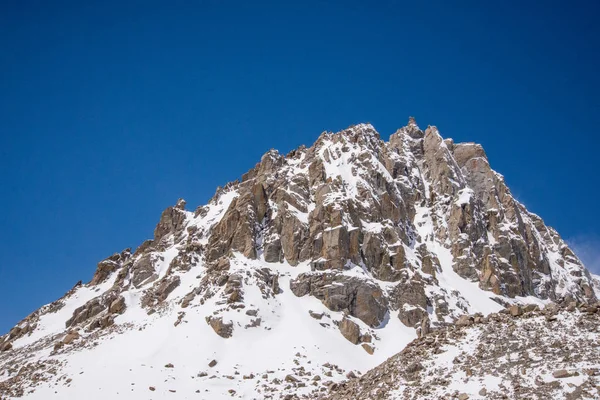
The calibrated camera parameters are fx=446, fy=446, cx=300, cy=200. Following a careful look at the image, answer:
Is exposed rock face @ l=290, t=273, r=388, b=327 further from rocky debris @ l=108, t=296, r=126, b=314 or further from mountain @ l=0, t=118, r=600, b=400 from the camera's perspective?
rocky debris @ l=108, t=296, r=126, b=314

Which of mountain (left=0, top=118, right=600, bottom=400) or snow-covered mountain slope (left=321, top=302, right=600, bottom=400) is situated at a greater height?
mountain (left=0, top=118, right=600, bottom=400)

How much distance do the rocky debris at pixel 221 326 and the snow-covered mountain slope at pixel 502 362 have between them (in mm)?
25560

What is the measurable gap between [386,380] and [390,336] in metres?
33.7

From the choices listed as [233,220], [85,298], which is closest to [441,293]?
[233,220]

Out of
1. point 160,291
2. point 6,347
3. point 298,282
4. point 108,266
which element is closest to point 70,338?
point 160,291

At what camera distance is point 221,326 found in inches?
2095

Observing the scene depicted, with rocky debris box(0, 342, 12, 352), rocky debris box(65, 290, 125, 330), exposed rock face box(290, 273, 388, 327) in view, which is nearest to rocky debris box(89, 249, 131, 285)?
rocky debris box(65, 290, 125, 330)

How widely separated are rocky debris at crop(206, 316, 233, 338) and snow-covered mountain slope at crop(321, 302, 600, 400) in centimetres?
2556

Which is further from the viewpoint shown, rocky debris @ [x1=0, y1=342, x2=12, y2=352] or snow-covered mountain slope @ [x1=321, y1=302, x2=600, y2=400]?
rocky debris @ [x1=0, y1=342, x2=12, y2=352]

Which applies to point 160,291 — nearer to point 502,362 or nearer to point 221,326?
point 221,326

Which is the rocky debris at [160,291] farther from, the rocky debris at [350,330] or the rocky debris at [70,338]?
the rocky debris at [350,330]

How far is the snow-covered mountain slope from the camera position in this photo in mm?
21812

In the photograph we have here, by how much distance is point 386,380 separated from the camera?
26891 mm

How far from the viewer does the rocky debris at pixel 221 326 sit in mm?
52812
